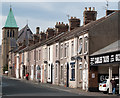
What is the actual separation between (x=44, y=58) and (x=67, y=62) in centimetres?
1358

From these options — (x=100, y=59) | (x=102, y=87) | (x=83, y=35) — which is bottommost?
(x=102, y=87)

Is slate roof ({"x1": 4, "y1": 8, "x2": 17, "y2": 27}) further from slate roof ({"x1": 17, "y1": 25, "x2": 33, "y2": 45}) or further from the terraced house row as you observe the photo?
the terraced house row

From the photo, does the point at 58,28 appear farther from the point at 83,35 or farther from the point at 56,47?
the point at 83,35

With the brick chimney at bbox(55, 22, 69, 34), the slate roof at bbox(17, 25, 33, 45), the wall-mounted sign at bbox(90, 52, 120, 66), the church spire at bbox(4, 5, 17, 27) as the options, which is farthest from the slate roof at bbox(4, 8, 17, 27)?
the wall-mounted sign at bbox(90, 52, 120, 66)

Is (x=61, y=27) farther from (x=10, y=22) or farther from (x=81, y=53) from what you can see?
(x=10, y=22)

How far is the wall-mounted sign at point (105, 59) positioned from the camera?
31.2 meters

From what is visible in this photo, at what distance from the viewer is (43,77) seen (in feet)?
190

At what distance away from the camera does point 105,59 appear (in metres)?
33.5

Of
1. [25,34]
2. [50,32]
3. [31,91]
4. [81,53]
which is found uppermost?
[25,34]

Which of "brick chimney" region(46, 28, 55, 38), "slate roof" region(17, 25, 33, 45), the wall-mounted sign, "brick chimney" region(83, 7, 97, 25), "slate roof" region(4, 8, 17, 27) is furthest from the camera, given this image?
"slate roof" region(4, 8, 17, 27)

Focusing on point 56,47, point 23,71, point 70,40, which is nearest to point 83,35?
point 70,40

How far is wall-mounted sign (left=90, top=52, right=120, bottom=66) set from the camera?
3123 cm

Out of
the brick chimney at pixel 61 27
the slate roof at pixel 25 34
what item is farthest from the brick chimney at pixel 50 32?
the slate roof at pixel 25 34

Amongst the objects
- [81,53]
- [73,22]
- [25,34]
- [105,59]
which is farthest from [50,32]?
[25,34]
